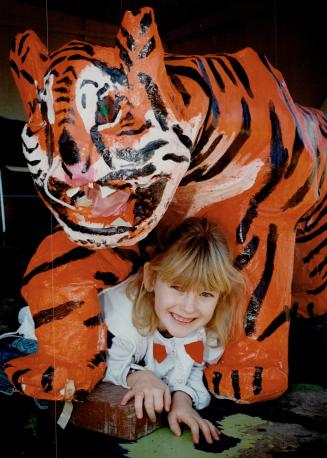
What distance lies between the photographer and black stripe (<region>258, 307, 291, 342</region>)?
1.22 m

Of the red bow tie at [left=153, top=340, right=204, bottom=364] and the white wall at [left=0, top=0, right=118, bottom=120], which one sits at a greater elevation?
the white wall at [left=0, top=0, right=118, bottom=120]

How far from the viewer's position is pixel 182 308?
1.19 m

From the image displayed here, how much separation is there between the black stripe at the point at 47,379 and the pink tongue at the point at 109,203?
388 mm

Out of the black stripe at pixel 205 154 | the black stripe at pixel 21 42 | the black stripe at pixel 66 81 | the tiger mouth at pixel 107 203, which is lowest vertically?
the tiger mouth at pixel 107 203

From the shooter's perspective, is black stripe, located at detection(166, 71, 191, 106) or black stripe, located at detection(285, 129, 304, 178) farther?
black stripe, located at detection(285, 129, 304, 178)

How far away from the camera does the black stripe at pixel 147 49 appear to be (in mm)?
875

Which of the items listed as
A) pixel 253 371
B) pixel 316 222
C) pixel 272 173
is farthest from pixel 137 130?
pixel 316 222

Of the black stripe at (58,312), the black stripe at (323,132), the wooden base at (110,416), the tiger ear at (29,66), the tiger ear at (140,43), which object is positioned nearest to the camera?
the tiger ear at (140,43)

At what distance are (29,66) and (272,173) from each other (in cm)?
48

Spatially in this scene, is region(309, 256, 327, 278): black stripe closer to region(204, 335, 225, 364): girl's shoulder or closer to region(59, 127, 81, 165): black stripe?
region(204, 335, 225, 364): girl's shoulder

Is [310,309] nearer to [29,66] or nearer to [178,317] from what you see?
[178,317]

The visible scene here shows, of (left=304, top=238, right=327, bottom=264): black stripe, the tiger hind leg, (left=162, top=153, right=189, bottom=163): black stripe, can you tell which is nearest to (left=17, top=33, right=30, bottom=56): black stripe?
(left=162, top=153, right=189, bottom=163): black stripe

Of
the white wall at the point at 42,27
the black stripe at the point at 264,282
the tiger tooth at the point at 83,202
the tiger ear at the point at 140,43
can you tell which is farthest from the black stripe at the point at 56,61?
the white wall at the point at 42,27

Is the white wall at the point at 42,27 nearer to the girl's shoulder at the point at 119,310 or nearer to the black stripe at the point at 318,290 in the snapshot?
the girl's shoulder at the point at 119,310
